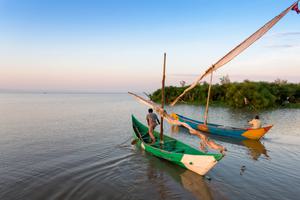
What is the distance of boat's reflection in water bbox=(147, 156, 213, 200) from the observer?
8.62 metres

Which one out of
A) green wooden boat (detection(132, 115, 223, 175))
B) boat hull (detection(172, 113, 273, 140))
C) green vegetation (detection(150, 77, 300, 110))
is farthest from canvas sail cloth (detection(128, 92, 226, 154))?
green vegetation (detection(150, 77, 300, 110))

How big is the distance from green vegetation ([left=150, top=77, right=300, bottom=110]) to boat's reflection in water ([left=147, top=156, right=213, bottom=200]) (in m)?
29.9

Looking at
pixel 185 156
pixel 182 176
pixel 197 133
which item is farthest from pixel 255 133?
pixel 182 176

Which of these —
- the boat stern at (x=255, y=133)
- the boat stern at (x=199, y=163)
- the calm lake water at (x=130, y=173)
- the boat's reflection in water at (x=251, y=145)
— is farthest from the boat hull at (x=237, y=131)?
the boat stern at (x=199, y=163)

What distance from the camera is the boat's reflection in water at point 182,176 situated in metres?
8.62

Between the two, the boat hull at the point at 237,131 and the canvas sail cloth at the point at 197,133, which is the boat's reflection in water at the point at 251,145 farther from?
the canvas sail cloth at the point at 197,133

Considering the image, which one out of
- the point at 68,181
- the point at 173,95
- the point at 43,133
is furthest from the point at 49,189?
the point at 173,95

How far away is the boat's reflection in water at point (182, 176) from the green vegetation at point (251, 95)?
29.9 meters

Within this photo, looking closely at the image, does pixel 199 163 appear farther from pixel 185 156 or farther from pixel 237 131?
pixel 237 131

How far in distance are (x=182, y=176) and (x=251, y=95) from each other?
127 ft

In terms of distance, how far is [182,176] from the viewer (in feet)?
33.1

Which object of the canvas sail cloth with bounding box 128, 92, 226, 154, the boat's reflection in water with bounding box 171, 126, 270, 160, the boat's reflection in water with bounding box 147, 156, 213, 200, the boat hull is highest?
the canvas sail cloth with bounding box 128, 92, 226, 154

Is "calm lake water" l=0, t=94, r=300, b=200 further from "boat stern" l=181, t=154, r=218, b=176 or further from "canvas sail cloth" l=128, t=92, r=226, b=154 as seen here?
"canvas sail cloth" l=128, t=92, r=226, b=154

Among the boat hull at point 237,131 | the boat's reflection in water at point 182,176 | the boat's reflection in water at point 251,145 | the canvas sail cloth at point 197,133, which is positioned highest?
the canvas sail cloth at point 197,133
